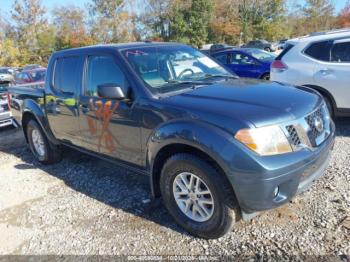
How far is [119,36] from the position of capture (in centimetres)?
4644

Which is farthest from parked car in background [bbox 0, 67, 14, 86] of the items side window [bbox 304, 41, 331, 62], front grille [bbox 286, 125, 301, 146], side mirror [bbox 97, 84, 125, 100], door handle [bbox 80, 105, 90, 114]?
front grille [bbox 286, 125, 301, 146]

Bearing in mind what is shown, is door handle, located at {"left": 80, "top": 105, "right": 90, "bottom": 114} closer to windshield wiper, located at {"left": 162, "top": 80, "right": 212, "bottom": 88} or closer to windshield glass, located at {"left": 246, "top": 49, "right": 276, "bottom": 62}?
windshield wiper, located at {"left": 162, "top": 80, "right": 212, "bottom": 88}

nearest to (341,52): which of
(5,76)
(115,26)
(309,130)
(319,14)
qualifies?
(309,130)

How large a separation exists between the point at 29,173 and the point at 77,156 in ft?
2.78

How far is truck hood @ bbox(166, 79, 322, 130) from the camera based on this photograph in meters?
Result: 2.79

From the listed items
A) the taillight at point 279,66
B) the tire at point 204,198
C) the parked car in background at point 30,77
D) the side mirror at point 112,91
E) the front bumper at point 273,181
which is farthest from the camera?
the parked car in background at point 30,77

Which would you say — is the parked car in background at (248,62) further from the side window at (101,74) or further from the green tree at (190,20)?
the green tree at (190,20)

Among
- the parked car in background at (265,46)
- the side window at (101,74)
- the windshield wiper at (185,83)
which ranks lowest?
the parked car in background at (265,46)

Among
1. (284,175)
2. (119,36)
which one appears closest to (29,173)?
(284,175)

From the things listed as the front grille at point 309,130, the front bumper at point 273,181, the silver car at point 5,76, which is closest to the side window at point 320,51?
the front grille at point 309,130

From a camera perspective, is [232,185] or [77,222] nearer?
[232,185]

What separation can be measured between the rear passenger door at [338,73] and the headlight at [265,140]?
11.4 ft

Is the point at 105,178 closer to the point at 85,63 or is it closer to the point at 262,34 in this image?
the point at 85,63

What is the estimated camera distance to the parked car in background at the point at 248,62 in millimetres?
10516
